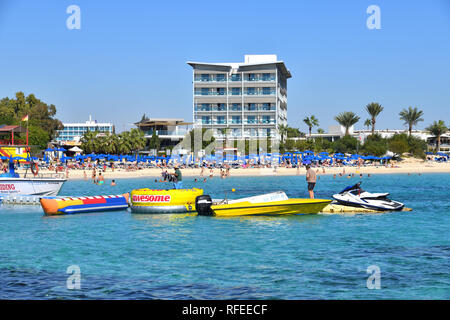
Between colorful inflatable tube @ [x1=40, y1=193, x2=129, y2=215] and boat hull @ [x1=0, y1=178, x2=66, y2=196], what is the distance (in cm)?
568

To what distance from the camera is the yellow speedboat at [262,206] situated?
77.2 feet

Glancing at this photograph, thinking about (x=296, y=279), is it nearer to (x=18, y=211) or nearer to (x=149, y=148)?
(x=18, y=211)

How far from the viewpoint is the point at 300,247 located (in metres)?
17.4

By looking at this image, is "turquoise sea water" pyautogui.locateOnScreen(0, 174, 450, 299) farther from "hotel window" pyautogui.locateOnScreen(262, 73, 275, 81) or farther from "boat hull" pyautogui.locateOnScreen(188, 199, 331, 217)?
"hotel window" pyautogui.locateOnScreen(262, 73, 275, 81)

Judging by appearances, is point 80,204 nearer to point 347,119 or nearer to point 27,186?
point 27,186

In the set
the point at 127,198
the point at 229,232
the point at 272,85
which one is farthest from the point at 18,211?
the point at 272,85

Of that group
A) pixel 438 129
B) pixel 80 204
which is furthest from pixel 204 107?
pixel 80 204

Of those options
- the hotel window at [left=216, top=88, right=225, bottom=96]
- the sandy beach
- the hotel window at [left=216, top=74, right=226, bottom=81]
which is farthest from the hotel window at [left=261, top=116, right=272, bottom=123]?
the sandy beach

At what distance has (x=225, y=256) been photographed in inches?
627

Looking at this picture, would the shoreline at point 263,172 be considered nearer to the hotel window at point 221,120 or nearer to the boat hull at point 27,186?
the hotel window at point 221,120

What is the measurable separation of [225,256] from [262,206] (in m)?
7.95

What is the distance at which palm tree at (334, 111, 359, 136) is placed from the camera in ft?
399

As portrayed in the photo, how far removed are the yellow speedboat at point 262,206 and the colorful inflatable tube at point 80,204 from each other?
239 inches

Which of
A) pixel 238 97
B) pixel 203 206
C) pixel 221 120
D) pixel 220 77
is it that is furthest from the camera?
pixel 221 120
